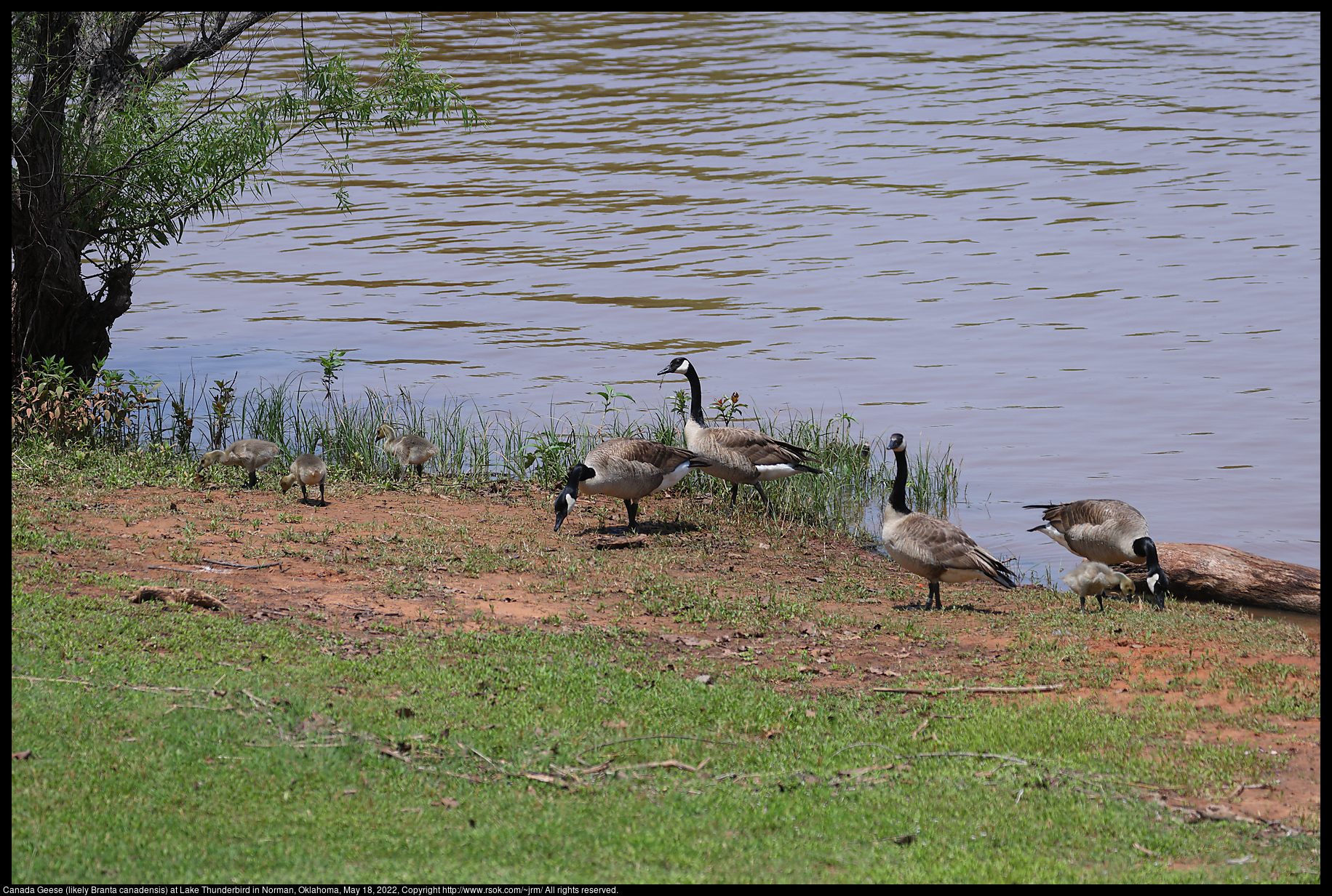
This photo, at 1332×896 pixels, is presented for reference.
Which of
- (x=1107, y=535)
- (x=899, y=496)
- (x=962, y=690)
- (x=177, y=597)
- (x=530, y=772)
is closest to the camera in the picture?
(x=530, y=772)

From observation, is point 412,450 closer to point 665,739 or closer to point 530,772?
point 665,739

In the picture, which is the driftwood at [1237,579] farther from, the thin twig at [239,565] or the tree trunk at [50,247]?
the tree trunk at [50,247]

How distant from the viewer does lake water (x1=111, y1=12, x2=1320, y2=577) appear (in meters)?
17.6

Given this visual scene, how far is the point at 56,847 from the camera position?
587 centimetres

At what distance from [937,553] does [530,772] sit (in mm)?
5078

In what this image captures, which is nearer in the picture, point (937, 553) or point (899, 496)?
point (937, 553)

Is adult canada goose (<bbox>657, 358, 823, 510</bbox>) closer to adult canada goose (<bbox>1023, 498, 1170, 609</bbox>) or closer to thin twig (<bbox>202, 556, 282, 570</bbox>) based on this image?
adult canada goose (<bbox>1023, 498, 1170, 609</bbox>)

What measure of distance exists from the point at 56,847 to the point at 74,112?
11.9 m

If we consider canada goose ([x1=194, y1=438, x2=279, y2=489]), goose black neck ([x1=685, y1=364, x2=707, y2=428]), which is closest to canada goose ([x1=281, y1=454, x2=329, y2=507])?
canada goose ([x1=194, y1=438, x2=279, y2=489])

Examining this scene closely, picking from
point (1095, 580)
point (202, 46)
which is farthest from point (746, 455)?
point (202, 46)

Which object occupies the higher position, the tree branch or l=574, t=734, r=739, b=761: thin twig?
the tree branch

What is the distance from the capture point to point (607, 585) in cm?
1148

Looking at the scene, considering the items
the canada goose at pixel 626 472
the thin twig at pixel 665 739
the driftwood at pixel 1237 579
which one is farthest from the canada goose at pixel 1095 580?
the thin twig at pixel 665 739

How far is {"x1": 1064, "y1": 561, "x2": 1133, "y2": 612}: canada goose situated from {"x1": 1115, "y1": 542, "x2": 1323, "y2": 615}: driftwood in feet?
4.55
